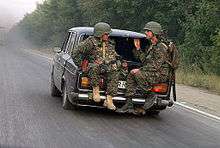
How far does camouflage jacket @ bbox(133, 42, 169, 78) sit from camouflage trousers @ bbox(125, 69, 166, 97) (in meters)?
0.08

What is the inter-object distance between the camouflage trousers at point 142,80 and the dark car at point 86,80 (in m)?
0.10

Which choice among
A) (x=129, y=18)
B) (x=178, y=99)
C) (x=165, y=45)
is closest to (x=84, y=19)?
(x=129, y=18)

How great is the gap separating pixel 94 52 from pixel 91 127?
5.92 ft

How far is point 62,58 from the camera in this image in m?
11.3

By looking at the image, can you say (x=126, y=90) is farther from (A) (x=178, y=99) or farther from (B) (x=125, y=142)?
(A) (x=178, y=99)

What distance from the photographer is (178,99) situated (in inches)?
551

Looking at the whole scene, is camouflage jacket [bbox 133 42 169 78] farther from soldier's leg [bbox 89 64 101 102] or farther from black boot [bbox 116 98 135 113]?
soldier's leg [bbox 89 64 101 102]

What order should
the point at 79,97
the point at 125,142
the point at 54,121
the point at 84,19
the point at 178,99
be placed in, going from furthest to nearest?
the point at 84,19 → the point at 178,99 → the point at 79,97 → the point at 54,121 → the point at 125,142

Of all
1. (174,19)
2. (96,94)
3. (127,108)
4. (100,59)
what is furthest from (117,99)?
(174,19)

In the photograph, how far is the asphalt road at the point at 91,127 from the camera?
7375 mm

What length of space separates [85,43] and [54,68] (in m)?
2.86

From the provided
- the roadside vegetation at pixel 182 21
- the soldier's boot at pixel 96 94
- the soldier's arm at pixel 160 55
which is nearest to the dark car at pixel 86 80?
the soldier's boot at pixel 96 94

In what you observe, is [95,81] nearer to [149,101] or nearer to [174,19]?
[149,101]

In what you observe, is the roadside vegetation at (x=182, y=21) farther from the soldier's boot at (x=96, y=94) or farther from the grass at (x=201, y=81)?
the soldier's boot at (x=96, y=94)
